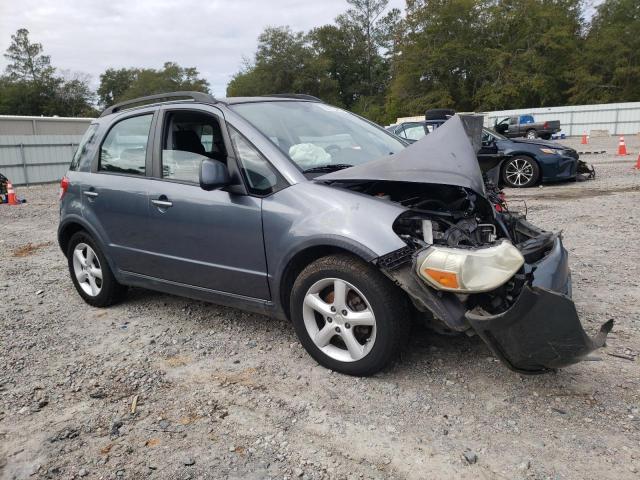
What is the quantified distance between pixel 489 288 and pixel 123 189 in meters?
2.96

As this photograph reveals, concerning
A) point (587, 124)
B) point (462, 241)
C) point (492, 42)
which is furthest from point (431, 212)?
point (492, 42)

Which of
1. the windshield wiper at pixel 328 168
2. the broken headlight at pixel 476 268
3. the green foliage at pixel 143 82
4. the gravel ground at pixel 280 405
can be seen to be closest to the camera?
the gravel ground at pixel 280 405

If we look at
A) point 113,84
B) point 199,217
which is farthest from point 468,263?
point 113,84

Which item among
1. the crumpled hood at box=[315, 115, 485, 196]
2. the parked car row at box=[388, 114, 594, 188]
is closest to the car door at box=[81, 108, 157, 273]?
the crumpled hood at box=[315, 115, 485, 196]

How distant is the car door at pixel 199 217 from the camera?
11.2 feet

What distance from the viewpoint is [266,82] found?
69562 millimetres

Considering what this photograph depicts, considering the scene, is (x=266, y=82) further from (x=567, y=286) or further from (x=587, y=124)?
(x=567, y=286)

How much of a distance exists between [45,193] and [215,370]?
1480cm

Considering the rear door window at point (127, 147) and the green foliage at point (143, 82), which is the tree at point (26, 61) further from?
the rear door window at point (127, 147)

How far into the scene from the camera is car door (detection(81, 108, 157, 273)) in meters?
4.08

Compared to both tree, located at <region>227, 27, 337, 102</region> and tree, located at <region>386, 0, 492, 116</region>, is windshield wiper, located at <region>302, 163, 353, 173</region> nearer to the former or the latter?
tree, located at <region>386, 0, 492, 116</region>

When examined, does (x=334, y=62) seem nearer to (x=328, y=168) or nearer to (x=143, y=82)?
(x=143, y=82)

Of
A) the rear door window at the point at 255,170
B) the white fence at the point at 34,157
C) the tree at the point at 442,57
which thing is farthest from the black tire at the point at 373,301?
the tree at the point at 442,57

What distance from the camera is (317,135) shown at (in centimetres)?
383
